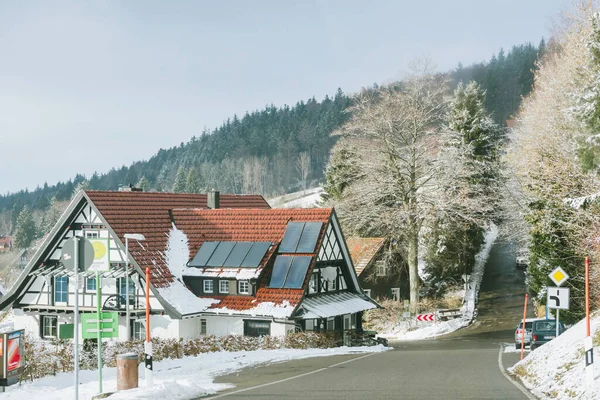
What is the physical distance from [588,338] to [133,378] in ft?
29.3

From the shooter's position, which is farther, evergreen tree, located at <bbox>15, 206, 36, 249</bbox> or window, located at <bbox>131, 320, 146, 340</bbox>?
evergreen tree, located at <bbox>15, 206, 36, 249</bbox>

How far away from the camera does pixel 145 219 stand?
32219mm

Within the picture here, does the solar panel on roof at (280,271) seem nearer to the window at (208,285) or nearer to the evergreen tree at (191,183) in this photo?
the window at (208,285)

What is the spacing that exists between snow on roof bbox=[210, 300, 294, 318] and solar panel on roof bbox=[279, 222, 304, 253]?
2.92 meters

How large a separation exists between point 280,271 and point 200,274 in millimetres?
3985

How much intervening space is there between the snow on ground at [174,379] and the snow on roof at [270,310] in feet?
11.0

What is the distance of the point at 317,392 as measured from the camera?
1333 cm

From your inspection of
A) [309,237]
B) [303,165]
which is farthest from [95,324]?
[303,165]

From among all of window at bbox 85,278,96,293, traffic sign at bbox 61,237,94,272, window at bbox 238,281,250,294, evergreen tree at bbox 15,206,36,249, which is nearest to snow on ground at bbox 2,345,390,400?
traffic sign at bbox 61,237,94,272

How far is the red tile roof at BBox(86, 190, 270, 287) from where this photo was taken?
29.9m

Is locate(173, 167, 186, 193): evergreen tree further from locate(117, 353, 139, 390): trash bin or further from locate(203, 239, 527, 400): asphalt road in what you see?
locate(117, 353, 139, 390): trash bin

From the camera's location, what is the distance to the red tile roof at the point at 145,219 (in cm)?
2994

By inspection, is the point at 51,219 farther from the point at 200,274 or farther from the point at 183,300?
the point at 183,300

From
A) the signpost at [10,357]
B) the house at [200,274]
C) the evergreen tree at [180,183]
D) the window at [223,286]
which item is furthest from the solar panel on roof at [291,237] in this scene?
the evergreen tree at [180,183]
